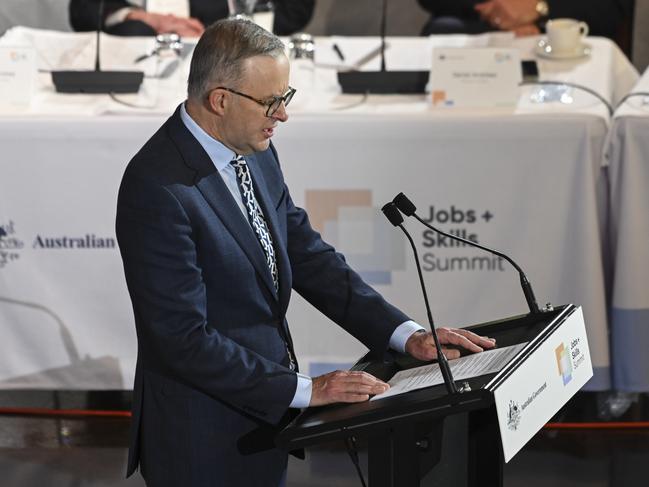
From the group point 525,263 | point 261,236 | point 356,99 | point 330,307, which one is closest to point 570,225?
point 525,263

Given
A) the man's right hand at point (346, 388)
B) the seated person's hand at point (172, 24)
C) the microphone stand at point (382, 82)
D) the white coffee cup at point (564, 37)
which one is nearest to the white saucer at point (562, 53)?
the white coffee cup at point (564, 37)

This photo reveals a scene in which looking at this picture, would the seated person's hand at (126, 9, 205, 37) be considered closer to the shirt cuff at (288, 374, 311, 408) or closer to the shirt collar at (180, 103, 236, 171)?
the shirt collar at (180, 103, 236, 171)

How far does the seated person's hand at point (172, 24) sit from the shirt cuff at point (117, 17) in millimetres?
108

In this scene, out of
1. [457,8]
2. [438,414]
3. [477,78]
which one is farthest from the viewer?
[457,8]

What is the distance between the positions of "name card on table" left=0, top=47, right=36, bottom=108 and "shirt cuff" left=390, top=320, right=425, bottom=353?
1825 millimetres

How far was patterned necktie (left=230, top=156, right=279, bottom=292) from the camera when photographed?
6.35 ft

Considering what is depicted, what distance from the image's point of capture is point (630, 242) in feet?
10.7

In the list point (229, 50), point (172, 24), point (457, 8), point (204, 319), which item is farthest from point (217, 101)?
point (457, 8)

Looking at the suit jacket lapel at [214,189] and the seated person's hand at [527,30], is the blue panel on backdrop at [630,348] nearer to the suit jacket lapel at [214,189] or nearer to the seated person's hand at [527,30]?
the seated person's hand at [527,30]

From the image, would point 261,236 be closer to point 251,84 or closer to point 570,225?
point 251,84

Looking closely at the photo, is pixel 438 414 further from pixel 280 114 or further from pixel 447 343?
pixel 280 114

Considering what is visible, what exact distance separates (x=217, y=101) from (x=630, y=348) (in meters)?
1.95

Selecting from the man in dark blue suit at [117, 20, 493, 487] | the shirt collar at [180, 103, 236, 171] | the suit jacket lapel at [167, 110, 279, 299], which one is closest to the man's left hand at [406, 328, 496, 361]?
the man in dark blue suit at [117, 20, 493, 487]

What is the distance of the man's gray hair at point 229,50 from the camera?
5.74ft
